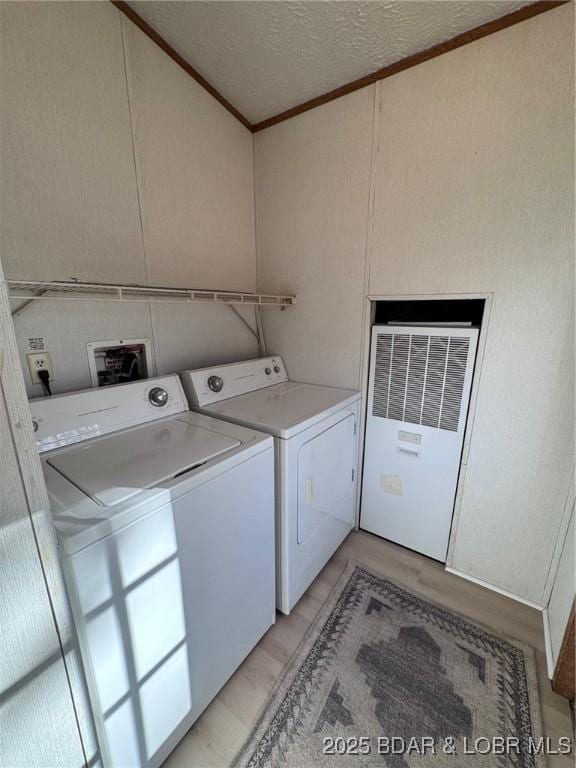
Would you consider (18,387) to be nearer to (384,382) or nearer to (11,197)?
(11,197)

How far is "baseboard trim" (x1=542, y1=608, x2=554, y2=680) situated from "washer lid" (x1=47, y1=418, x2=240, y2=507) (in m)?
1.74

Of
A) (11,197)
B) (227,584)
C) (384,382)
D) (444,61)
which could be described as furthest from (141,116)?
(227,584)

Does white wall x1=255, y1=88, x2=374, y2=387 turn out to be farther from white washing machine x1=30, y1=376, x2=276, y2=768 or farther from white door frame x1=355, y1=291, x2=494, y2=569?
white washing machine x1=30, y1=376, x2=276, y2=768

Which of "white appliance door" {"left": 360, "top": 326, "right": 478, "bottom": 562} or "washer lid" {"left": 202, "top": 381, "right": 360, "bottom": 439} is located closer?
"washer lid" {"left": 202, "top": 381, "right": 360, "bottom": 439}

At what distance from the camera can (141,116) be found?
1578mm

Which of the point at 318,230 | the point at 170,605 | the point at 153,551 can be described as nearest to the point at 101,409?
the point at 153,551

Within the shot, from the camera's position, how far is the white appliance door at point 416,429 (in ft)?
5.73

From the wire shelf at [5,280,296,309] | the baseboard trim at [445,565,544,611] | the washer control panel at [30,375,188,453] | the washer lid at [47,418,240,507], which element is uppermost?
the wire shelf at [5,280,296,309]

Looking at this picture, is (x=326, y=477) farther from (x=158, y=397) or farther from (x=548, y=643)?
(x=548, y=643)

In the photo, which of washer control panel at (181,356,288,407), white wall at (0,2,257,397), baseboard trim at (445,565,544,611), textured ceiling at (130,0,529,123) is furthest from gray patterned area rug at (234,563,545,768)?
textured ceiling at (130,0,529,123)

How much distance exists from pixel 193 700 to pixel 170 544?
70 cm

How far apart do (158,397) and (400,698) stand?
5.60 ft

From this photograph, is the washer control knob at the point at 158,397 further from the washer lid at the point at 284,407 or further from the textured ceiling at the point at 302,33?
the textured ceiling at the point at 302,33

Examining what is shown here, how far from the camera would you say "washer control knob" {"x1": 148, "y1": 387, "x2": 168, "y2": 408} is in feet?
5.11
